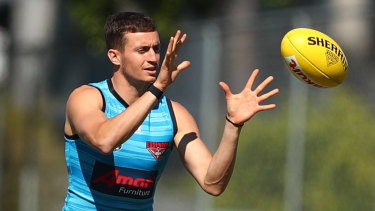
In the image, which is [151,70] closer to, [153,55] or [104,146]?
[153,55]

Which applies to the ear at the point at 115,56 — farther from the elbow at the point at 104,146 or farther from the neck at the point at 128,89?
the elbow at the point at 104,146

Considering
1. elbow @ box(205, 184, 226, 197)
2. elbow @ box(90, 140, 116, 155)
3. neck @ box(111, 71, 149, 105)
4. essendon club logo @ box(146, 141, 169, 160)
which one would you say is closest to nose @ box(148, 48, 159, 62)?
neck @ box(111, 71, 149, 105)

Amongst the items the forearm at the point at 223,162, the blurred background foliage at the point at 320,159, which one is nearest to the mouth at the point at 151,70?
the forearm at the point at 223,162

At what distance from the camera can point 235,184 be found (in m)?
10.4

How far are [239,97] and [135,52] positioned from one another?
83cm

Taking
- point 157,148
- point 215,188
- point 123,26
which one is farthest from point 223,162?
point 123,26

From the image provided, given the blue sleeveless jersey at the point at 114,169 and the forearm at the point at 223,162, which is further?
the blue sleeveless jersey at the point at 114,169

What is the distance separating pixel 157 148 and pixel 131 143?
0.20 m

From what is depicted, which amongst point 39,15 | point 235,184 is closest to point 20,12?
point 39,15

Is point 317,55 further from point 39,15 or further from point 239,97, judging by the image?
point 39,15

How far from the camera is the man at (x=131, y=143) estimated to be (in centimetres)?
541

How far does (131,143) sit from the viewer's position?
5.60 m

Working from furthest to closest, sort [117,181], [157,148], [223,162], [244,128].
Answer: [244,128] < [157,148] < [117,181] < [223,162]

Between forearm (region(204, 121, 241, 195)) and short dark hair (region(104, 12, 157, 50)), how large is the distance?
3.05ft
